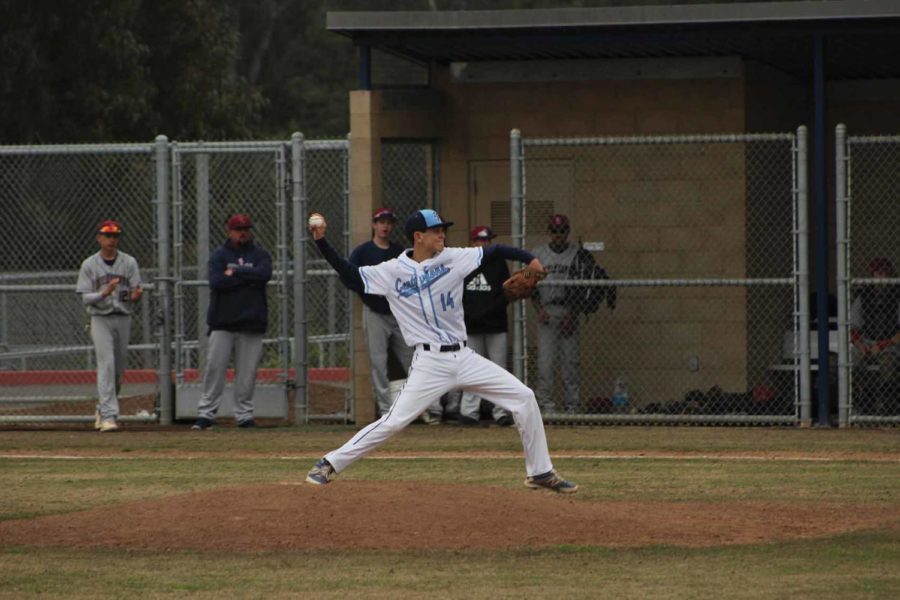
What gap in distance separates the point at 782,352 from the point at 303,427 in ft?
16.5

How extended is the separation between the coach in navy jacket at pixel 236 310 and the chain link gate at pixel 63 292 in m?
0.80

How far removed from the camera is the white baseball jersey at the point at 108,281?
15664mm

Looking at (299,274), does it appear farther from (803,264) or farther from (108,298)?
(803,264)

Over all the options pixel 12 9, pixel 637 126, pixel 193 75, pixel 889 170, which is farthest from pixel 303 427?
pixel 193 75

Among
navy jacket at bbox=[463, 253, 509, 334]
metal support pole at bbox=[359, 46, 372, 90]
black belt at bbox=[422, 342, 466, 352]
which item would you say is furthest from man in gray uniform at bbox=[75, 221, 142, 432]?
black belt at bbox=[422, 342, 466, 352]

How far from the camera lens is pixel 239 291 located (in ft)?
51.9

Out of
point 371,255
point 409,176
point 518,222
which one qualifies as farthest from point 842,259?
point 409,176

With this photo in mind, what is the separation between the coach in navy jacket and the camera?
15.7 m

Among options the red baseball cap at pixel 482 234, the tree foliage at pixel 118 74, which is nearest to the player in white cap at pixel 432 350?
the red baseball cap at pixel 482 234

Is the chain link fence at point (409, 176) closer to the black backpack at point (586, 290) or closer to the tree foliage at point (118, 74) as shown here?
the black backpack at point (586, 290)

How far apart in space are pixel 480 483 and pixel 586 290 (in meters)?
4.47

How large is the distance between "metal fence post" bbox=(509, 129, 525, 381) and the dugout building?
1046 mm

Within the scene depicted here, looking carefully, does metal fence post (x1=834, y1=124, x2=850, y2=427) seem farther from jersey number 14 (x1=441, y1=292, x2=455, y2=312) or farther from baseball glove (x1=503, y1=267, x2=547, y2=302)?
jersey number 14 (x1=441, y1=292, x2=455, y2=312)

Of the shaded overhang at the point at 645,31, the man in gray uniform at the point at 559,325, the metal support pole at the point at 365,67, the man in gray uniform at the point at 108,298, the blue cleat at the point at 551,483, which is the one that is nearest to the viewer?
the blue cleat at the point at 551,483
